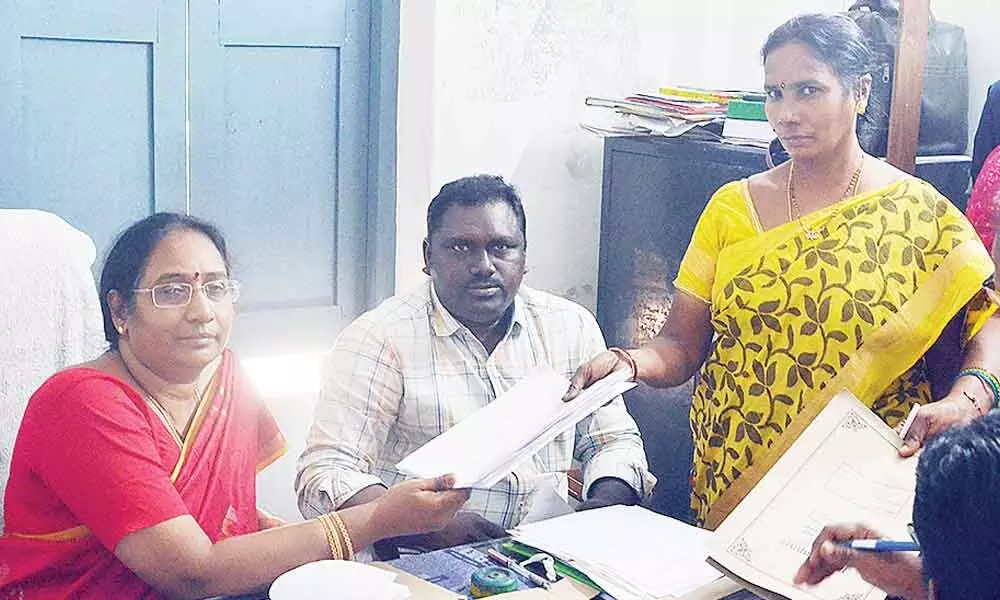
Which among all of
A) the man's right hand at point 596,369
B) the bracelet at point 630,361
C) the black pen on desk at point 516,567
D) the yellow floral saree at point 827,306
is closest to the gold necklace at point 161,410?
the black pen on desk at point 516,567

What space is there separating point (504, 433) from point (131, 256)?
602 mm

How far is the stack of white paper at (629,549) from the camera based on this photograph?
1738 mm

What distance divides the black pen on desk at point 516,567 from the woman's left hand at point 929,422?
20.7 inches

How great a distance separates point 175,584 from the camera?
171cm

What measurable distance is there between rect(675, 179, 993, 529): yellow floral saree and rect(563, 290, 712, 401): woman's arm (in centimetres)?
4

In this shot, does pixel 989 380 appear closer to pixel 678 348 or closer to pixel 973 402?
pixel 973 402

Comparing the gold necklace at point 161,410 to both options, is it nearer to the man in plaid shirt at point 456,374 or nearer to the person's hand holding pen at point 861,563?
the man in plaid shirt at point 456,374

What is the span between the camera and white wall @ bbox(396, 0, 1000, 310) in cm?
315

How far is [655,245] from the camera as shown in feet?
10.9

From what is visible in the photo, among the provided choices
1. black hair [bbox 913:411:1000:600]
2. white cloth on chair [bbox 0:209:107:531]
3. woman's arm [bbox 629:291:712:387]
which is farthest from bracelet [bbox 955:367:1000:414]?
white cloth on chair [bbox 0:209:107:531]

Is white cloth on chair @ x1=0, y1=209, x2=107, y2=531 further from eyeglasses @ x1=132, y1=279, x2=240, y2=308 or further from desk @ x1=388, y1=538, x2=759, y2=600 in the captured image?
desk @ x1=388, y1=538, x2=759, y2=600

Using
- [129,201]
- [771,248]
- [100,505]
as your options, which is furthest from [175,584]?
[129,201]

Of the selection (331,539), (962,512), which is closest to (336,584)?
(331,539)

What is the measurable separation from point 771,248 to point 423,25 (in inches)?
51.0
